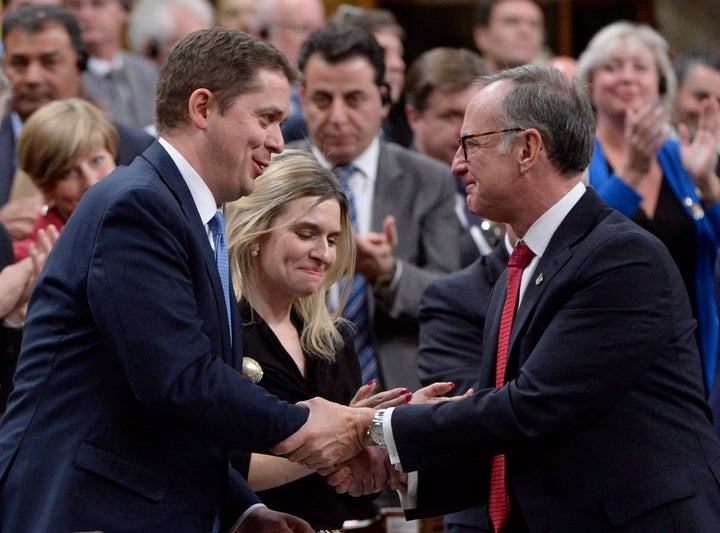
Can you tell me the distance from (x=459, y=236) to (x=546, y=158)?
228cm

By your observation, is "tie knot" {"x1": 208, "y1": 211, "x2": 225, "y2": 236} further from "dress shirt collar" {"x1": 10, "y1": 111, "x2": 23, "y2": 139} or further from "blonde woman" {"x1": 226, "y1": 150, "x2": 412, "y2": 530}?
"dress shirt collar" {"x1": 10, "y1": 111, "x2": 23, "y2": 139}

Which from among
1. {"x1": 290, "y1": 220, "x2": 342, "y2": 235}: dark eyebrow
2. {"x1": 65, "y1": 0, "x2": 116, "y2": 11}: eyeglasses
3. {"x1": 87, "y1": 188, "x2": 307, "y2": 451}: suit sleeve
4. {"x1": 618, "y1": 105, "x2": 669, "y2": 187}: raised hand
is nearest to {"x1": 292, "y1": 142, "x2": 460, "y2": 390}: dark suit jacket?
{"x1": 618, "y1": 105, "x2": 669, "y2": 187}: raised hand

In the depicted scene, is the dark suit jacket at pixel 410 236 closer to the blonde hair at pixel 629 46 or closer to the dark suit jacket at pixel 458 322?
the dark suit jacket at pixel 458 322

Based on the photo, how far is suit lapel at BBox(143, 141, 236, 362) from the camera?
350cm

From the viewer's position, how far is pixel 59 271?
3398 mm

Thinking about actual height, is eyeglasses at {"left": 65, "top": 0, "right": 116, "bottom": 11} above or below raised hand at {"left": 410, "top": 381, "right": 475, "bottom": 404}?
above

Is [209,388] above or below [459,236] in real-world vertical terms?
above

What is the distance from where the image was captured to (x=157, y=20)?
344 inches

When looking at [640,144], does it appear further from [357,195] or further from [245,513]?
[245,513]

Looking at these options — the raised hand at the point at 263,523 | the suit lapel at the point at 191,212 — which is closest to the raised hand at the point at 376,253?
the raised hand at the point at 263,523

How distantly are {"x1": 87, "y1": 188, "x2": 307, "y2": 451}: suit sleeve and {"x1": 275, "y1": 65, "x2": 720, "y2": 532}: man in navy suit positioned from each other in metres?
0.28

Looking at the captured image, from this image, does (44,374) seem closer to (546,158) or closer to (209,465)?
(209,465)

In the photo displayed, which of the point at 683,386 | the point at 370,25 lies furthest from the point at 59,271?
the point at 370,25

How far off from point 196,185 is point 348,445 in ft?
2.99
